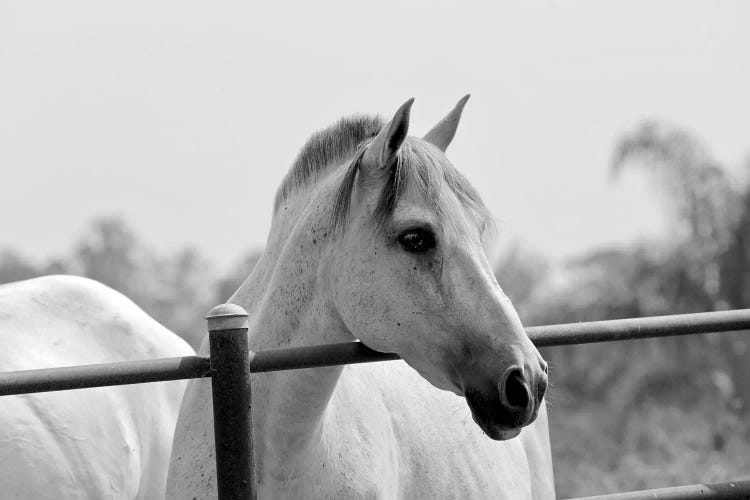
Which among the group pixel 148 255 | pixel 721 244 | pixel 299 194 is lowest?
pixel 148 255

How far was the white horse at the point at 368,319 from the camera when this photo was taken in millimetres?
2389

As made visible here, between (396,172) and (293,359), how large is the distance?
0.61 meters

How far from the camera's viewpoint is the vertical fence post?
2.23m

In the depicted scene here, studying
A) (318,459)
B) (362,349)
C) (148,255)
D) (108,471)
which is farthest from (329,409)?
(148,255)

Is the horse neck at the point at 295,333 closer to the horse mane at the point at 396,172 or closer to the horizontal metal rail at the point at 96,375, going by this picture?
the horse mane at the point at 396,172

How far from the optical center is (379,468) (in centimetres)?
270

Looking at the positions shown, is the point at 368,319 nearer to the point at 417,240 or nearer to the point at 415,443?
the point at 417,240

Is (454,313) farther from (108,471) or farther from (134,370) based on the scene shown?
(108,471)

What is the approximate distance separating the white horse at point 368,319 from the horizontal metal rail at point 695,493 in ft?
1.44

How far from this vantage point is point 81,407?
4.05m

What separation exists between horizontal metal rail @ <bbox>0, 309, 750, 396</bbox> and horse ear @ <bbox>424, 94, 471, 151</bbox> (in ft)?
2.46

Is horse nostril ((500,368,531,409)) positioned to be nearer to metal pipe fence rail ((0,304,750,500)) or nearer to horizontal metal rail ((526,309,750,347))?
horizontal metal rail ((526,309,750,347))

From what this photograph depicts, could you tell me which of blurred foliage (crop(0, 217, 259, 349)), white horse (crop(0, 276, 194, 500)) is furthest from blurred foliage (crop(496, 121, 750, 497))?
blurred foliage (crop(0, 217, 259, 349))

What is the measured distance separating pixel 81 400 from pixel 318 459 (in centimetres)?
182
